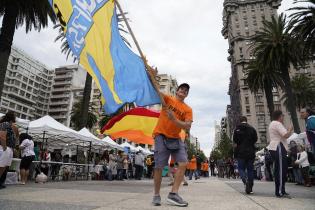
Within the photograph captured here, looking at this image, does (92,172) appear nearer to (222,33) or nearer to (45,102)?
(222,33)

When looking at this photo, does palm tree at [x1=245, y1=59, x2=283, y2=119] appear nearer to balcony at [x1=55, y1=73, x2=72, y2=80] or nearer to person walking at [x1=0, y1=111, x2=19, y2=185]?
person walking at [x1=0, y1=111, x2=19, y2=185]

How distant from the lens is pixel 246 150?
272 inches

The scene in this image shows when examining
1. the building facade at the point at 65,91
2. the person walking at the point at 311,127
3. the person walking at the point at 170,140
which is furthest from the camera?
the building facade at the point at 65,91

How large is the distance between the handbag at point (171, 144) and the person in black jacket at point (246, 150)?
3.10 meters

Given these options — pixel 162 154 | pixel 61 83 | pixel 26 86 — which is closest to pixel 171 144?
pixel 162 154

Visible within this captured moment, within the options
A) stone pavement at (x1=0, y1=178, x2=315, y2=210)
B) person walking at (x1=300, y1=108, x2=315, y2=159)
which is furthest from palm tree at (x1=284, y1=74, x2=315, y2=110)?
person walking at (x1=300, y1=108, x2=315, y2=159)

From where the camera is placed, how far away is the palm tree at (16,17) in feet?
53.0

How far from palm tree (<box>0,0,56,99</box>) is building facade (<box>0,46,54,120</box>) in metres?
84.2

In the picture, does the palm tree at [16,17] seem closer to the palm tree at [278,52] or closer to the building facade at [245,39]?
the palm tree at [278,52]

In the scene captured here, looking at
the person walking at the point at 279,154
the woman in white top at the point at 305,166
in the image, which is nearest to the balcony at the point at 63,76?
the woman in white top at the point at 305,166

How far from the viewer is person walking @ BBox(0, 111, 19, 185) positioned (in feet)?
21.4

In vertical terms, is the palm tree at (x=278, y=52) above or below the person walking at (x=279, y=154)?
above

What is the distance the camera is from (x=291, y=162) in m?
13.4

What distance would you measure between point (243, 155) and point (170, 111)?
346cm
